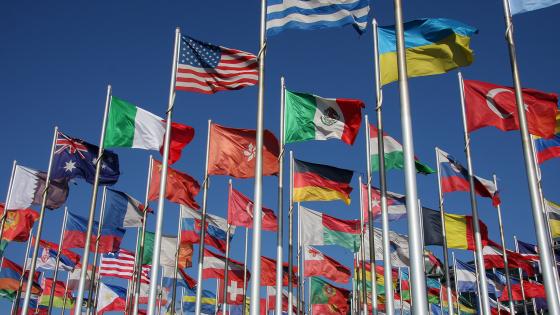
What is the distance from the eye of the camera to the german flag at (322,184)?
21797mm

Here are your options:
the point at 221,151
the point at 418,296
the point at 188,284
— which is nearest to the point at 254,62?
the point at 221,151

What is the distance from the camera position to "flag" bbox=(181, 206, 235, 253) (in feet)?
96.7

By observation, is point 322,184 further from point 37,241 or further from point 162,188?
point 37,241

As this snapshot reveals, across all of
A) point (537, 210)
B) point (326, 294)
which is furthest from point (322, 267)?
point (537, 210)

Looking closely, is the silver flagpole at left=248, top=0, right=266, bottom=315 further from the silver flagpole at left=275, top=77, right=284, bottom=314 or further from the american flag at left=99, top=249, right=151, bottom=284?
the american flag at left=99, top=249, right=151, bottom=284

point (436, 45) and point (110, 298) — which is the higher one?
point (436, 45)

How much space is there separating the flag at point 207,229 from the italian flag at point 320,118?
11429 millimetres

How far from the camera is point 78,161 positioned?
21359 millimetres

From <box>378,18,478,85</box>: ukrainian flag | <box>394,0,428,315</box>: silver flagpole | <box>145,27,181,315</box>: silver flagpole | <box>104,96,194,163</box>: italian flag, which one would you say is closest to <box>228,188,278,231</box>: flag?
<box>104,96,194,163</box>: italian flag

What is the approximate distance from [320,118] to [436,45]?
18.3 ft

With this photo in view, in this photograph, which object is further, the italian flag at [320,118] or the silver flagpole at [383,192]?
the italian flag at [320,118]

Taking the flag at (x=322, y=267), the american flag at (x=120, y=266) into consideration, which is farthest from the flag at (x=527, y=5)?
the american flag at (x=120, y=266)

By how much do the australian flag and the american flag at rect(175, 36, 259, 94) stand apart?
637cm

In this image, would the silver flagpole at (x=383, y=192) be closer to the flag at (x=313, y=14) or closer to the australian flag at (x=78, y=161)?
the flag at (x=313, y=14)
